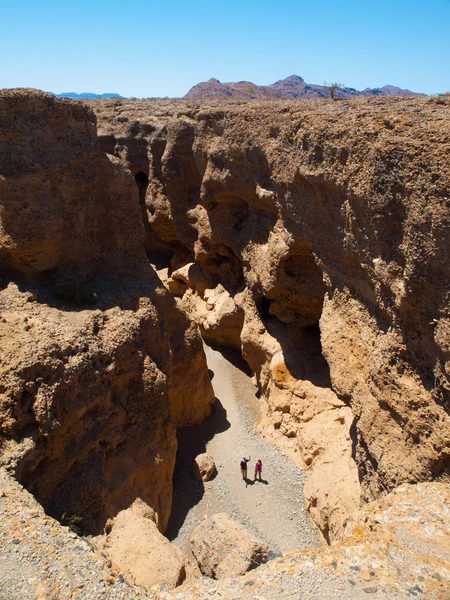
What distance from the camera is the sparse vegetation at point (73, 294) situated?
1093 cm

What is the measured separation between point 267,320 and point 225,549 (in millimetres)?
7966

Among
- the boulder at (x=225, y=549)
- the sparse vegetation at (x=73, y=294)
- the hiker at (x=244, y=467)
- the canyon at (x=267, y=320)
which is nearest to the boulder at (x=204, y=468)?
the hiker at (x=244, y=467)

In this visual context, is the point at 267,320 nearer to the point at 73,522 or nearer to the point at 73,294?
the point at 73,294

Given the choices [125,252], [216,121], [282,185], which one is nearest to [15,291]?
[125,252]

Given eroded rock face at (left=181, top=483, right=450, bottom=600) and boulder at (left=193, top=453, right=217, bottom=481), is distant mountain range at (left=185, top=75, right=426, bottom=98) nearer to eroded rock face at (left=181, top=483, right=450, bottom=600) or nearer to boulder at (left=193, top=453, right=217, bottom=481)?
boulder at (left=193, top=453, right=217, bottom=481)

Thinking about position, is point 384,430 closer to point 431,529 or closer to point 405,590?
point 431,529

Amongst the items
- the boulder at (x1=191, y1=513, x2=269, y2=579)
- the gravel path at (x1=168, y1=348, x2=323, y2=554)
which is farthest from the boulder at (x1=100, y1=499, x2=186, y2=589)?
the gravel path at (x1=168, y1=348, x2=323, y2=554)

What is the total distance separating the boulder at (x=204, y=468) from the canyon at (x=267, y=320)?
1.40m

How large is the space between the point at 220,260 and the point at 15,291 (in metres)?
9.49

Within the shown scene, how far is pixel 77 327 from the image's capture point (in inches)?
400

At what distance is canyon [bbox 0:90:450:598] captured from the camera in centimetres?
782

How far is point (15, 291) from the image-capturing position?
1052cm

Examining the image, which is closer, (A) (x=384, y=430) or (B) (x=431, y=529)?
(B) (x=431, y=529)

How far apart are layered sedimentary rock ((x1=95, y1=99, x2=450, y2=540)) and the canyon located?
0.15 feet
